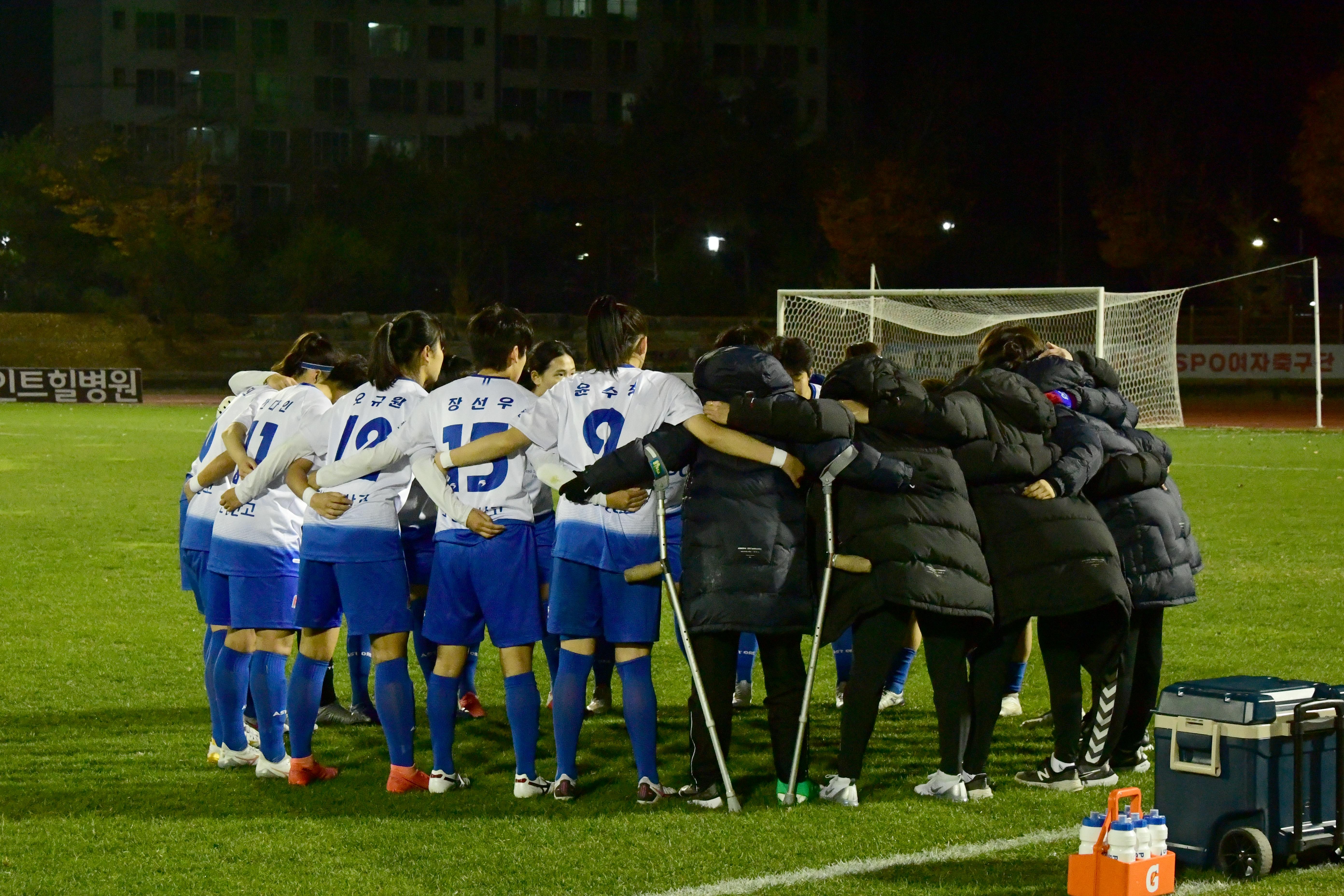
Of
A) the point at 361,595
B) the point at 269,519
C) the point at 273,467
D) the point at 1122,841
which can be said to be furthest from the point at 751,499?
the point at 269,519

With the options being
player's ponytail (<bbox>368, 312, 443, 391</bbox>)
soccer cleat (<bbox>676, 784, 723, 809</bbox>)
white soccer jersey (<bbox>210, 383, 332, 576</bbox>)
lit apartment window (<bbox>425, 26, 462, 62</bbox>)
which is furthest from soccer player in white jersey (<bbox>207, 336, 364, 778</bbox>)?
lit apartment window (<bbox>425, 26, 462, 62</bbox>)

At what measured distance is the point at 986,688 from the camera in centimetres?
554

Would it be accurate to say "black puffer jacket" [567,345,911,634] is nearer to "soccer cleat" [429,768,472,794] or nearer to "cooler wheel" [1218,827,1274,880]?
"soccer cleat" [429,768,472,794]

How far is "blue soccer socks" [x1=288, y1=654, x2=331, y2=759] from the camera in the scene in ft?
18.6

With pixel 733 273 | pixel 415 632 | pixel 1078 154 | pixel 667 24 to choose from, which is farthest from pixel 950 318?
pixel 667 24

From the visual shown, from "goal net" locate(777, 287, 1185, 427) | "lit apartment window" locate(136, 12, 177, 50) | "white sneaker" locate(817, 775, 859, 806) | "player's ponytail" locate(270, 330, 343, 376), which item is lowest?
"white sneaker" locate(817, 775, 859, 806)

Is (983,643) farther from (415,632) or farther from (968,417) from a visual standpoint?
(415,632)

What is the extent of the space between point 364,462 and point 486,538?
22.2 inches

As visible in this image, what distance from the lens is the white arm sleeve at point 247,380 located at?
639cm

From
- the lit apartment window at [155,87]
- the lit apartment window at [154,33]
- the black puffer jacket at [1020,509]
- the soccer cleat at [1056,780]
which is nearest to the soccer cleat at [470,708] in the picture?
the soccer cleat at [1056,780]

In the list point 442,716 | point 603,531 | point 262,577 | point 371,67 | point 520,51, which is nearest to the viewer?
point 603,531

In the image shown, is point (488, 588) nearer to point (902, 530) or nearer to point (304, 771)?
point (304, 771)

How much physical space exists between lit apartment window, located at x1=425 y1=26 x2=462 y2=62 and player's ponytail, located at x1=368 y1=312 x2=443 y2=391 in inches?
2962

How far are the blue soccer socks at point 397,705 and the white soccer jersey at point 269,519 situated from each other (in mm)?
681
